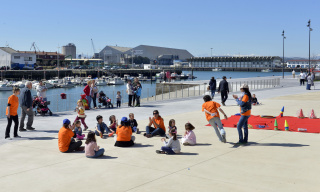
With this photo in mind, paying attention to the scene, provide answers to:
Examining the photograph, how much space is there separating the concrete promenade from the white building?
12354cm

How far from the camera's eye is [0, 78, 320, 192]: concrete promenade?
7.82 m

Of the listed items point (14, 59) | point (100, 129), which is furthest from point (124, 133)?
point (14, 59)

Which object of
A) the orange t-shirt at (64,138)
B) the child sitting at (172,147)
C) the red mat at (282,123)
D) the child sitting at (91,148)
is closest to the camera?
the child sitting at (91,148)

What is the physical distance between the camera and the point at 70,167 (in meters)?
9.26

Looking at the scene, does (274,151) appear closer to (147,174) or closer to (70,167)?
(147,174)

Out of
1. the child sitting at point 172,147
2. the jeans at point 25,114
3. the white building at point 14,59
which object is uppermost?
the white building at point 14,59

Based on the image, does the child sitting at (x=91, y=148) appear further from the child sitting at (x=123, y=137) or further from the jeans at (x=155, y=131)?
the jeans at (x=155, y=131)

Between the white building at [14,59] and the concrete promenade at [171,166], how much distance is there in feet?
405

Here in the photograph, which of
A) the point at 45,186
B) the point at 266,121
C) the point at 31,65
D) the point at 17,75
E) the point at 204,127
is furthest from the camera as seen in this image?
the point at 31,65

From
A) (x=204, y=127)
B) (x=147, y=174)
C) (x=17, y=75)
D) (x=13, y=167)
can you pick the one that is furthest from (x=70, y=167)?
(x=17, y=75)

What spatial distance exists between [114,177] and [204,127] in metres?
7.31

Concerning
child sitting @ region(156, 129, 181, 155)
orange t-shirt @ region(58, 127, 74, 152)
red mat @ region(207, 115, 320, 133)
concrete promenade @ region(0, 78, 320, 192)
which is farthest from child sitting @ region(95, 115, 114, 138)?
red mat @ region(207, 115, 320, 133)

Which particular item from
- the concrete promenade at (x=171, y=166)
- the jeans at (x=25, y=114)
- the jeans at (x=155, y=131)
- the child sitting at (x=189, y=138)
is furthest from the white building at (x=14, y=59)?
the child sitting at (x=189, y=138)

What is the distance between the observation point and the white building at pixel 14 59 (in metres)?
128
